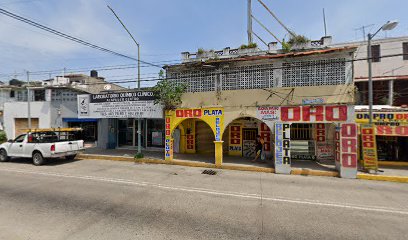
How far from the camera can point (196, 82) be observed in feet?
44.1

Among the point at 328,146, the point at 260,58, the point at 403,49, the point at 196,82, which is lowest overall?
the point at 328,146

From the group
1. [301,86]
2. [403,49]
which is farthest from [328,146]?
[403,49]

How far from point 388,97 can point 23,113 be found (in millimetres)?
33205

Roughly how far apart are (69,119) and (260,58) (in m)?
17.3

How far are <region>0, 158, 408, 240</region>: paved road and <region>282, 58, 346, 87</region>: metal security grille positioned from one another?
17.9 feet

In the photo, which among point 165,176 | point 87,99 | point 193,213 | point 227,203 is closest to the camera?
point 193,213

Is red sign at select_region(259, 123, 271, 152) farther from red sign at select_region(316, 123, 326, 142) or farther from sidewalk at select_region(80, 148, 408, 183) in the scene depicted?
red sign at select_region(316, 123, 326, 142)

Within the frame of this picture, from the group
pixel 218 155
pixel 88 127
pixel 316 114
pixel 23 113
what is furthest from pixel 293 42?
pixel 23 113

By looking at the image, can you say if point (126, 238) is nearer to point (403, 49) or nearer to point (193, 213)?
point (193, 213)

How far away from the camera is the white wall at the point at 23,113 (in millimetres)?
18750

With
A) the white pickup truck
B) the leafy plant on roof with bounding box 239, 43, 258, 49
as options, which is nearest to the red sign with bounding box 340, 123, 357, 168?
the leafy plant on roof with bounding box 239, 43, 258, 49

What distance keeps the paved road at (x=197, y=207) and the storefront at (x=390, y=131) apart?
4230mm

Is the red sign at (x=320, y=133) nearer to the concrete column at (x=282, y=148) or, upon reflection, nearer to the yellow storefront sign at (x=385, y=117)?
the yellow storefront sign at (x=385, y=117)

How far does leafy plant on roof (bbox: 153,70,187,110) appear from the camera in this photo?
12578mm
